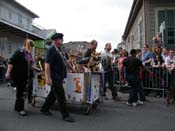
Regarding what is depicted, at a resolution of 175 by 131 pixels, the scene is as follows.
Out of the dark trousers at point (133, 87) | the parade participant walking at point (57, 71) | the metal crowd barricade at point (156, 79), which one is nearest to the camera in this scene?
the parade participant walking at point (57, 71)

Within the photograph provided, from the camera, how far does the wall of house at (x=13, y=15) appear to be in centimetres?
3043

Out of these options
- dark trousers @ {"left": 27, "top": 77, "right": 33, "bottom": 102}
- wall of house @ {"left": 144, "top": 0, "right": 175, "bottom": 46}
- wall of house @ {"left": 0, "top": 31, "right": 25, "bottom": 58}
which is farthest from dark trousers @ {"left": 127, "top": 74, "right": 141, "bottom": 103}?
wall of house @ {"left": 0, "top": 31, "right": 25, "bottom": 58}

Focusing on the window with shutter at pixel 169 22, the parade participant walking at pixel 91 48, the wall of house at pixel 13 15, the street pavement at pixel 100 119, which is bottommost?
the street pavement at pixel 100 119

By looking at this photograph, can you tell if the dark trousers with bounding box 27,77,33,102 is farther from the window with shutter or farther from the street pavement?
the window with shutter

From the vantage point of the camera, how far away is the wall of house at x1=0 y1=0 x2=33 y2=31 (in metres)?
30.4

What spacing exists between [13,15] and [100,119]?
28119mm

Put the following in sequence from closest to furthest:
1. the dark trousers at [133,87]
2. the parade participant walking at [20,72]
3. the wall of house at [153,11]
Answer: the parade participant walking at [20,72], the dark trousers at [133,87], the wall of house at [153,11]

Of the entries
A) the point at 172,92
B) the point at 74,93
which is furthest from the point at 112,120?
the point at 172,92

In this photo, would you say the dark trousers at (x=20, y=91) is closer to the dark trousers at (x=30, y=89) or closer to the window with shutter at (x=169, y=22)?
the dark trousers at (x=30, y=89)

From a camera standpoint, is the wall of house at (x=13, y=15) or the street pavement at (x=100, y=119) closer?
the street pavement at (x=100, y=119)

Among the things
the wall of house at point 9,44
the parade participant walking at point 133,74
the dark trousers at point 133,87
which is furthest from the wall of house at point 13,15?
the dark trousers at point 133,87

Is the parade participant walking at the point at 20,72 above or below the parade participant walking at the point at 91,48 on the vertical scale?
below

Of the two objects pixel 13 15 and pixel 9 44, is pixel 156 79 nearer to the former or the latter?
pixel 9 44

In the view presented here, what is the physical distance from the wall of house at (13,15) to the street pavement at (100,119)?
69.3ft
